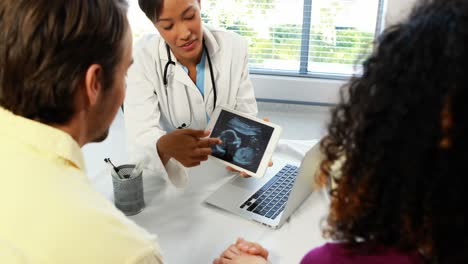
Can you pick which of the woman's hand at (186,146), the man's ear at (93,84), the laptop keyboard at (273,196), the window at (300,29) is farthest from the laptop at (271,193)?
the window at (300,29)

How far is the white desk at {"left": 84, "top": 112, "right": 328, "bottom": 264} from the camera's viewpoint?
944 millimetres

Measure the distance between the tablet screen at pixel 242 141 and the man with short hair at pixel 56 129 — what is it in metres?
0.49

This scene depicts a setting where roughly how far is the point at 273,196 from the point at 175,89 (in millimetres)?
570

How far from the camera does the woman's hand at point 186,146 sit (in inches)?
47.0

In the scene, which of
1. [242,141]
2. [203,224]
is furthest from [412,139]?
[242,141]

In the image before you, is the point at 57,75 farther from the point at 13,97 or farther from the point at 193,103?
the point at 193,103

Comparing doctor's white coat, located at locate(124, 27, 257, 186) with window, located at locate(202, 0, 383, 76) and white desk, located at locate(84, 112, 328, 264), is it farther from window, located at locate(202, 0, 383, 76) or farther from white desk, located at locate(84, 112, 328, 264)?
window, located at locate(202, 0, 383, 76)

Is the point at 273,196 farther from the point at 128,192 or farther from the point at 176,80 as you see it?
the point at 176,80

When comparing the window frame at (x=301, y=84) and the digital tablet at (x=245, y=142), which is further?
the window frame at (x=301, y=84)

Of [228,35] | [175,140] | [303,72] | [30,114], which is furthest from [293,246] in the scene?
[303,72]

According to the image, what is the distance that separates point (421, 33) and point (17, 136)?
56 cm

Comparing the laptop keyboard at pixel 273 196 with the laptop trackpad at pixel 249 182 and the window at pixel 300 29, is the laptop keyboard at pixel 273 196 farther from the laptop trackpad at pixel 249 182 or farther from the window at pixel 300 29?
the window at pixel 300 29

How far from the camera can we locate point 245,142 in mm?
1204

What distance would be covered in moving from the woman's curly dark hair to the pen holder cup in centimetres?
58
